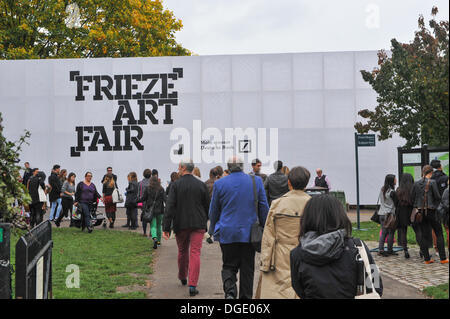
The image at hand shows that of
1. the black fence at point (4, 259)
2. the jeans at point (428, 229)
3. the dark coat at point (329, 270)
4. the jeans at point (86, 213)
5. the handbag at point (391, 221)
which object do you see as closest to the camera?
the dark coat at point (329, 270)

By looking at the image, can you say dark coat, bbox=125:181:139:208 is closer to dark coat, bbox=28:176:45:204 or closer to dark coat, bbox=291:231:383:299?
dark coat, bbox=28:176:45:204

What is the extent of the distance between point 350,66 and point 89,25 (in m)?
17.1

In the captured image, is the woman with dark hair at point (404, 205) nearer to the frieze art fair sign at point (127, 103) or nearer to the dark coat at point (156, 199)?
the dark coat at point (156, 199)

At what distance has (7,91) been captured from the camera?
26328 mm

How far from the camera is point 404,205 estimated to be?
11195 mm

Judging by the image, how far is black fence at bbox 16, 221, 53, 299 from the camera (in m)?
4.33

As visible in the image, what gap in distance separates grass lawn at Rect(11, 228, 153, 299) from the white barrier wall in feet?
30.7

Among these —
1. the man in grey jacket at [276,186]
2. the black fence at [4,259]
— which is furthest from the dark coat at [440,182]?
the black fence at [4,259]

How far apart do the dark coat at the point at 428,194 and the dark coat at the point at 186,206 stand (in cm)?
439

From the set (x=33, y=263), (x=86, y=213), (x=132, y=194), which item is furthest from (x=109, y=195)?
(x=33, y=263)

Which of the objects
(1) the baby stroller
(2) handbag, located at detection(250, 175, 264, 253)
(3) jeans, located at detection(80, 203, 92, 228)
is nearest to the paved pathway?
(2) handbag, located at detection(250, 175, 264, 253)

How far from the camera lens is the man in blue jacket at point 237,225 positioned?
22.0 ft

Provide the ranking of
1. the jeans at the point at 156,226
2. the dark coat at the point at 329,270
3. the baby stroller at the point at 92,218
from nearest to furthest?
the dark coat at the point at 329,270, the jeans at the point at 156,226, the baby stroller at the point at 92,218

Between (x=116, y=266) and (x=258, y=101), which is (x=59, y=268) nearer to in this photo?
(x=116, y=266)
